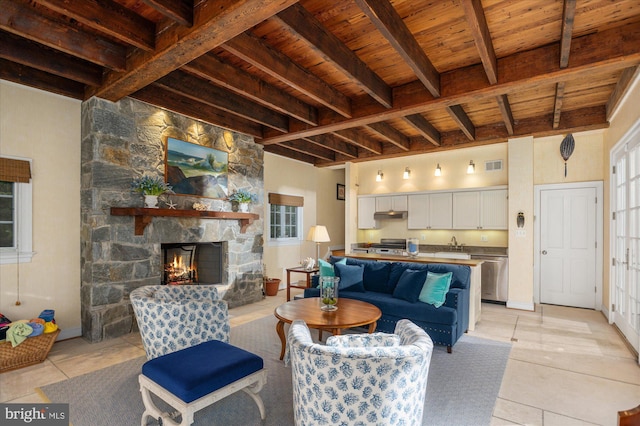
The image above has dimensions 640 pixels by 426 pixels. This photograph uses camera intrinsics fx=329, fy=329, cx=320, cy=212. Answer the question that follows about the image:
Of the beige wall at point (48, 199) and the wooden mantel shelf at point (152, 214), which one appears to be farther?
the wooden mantel shelf at point (152, 214)

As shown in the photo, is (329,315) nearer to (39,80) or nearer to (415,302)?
(415,302)

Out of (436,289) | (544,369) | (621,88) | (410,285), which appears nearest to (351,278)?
(410,285)

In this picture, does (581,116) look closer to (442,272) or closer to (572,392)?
(442,272)

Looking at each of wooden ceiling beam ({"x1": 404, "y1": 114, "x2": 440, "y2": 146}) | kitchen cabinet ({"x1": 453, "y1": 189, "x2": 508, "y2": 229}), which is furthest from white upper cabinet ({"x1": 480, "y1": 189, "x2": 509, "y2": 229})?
wooden ceiling beam ({"x1": 404, "y1": 114, "x2": 440, "y2": 146})

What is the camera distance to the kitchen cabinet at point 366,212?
283 inches

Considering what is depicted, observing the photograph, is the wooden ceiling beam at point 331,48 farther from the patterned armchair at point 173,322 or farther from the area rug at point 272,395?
the area rug at point 272,395

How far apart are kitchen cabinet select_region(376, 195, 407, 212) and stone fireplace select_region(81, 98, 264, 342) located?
3.71 m

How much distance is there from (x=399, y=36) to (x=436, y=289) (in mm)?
2519

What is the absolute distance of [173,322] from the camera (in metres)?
2.51

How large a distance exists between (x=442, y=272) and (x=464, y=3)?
2.79m

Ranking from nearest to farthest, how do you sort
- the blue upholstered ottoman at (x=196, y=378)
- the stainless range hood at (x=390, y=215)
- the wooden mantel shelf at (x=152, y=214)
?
1. the blue upholstered ottoman at (x=196, y=378)
2. the wooden mantel shelf at (x=152, y=214)
3. the stainless range hood at (x=390, y=215)

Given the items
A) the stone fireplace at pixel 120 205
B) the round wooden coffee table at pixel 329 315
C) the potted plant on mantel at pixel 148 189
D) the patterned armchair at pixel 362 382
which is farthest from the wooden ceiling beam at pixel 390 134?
the patterned armchair at pixel 362 382
